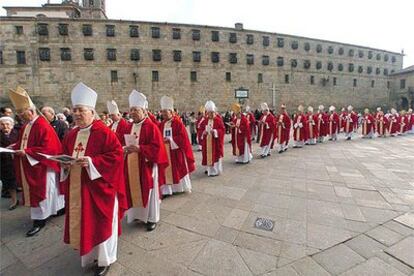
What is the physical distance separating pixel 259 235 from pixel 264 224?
39 centimetres

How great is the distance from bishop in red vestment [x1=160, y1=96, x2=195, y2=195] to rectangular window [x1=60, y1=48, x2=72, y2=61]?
30.3m

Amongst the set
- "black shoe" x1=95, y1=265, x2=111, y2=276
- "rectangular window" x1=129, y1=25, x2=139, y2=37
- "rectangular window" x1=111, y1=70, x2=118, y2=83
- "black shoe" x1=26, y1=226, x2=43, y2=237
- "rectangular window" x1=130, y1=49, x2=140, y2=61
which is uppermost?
"rectangular window" x1=129, y1=25, x2=139, y2=37

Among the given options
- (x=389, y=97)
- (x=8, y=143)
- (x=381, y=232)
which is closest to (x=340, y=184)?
(x=381, y=232)

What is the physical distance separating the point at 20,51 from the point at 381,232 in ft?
124

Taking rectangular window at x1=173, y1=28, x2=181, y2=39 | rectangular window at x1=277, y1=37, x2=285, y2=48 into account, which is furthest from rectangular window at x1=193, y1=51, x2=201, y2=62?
rectangular window at x1=277, y1=37, x2=285, y2=48

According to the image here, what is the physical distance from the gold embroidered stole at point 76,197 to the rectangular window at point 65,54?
1269 inches

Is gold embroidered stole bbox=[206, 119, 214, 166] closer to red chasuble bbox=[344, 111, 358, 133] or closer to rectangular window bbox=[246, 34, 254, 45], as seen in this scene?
red chasuble bbox=[344, 111, 358, 133]

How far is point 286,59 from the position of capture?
37.9m

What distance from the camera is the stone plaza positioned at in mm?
2816

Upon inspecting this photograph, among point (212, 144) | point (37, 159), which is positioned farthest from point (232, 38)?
point (37, 159)

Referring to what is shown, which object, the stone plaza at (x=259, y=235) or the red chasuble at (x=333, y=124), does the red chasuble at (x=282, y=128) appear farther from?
the red chasuble at (x=333, y=124)

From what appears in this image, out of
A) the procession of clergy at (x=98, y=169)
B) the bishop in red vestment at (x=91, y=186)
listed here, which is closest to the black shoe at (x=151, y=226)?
the procession of clergy at (x=98, y=169)

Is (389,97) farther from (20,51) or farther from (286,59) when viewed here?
(20,51)

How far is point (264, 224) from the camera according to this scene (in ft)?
12.6
